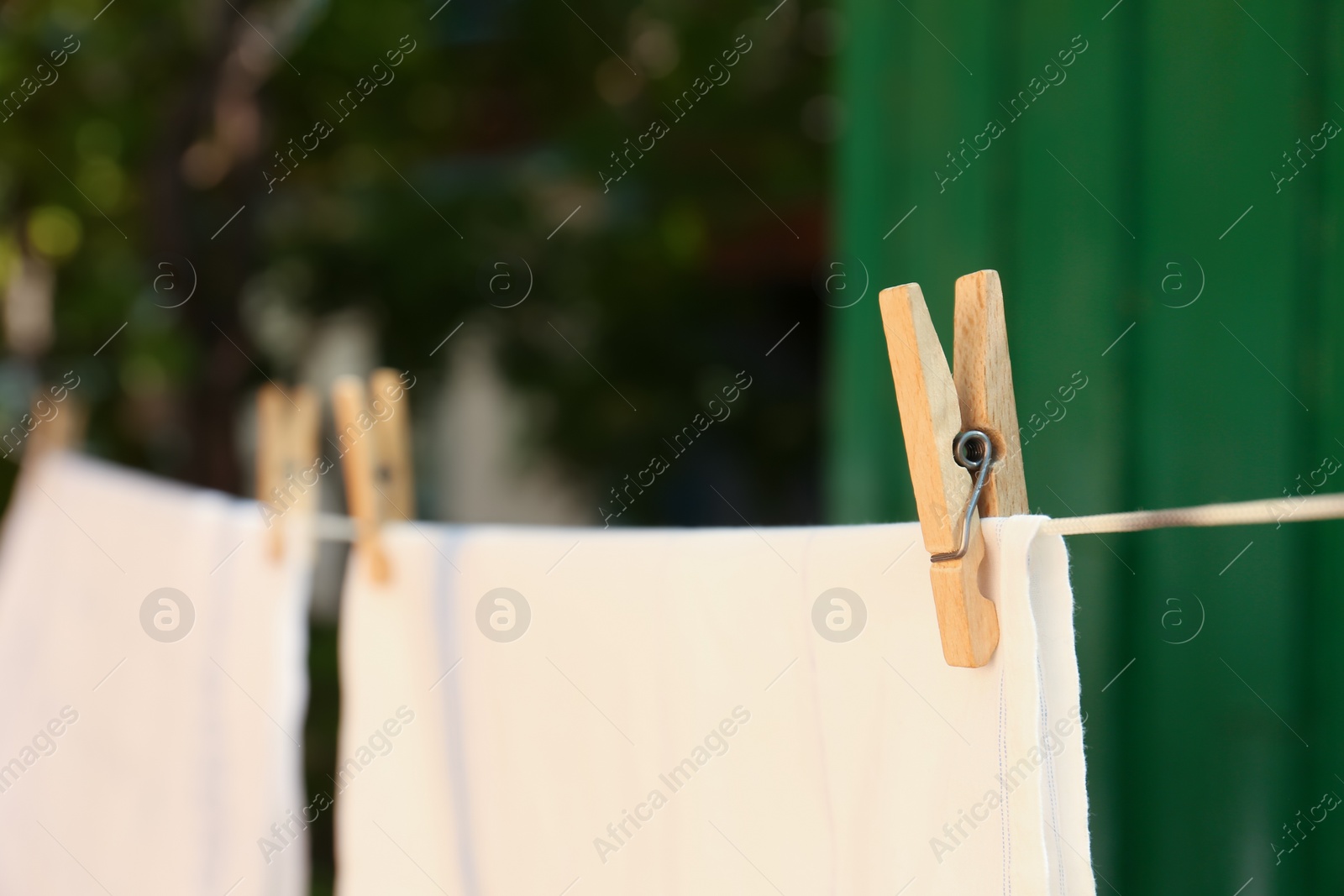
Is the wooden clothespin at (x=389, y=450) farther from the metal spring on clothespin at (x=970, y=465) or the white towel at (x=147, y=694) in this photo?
the metal spring on clothespin at (x=970, y=465)

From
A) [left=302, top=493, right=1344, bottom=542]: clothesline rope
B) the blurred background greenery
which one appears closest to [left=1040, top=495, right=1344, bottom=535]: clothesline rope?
[left=302, top=493, right=1344, bottom=542]: clothesline rope

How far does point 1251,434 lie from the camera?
121 centimetres

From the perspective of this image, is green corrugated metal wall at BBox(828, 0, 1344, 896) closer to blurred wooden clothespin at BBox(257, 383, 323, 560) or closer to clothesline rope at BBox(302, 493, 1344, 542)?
clothesline rope at BBox(302, 493, 1344, 542)

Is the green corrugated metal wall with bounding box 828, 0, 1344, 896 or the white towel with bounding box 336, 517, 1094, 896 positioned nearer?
the white towel with bounding box 336, 517, 1094, 896

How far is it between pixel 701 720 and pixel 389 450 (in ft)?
1.57

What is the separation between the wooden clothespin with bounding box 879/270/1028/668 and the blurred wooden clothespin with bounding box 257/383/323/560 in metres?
0.82

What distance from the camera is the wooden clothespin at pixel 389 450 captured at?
114 cm

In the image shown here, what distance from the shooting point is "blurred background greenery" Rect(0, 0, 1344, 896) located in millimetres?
1206

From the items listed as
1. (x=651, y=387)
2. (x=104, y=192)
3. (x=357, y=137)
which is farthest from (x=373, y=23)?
(x=651, y=387)

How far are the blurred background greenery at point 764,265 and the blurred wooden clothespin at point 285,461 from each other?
0.87m

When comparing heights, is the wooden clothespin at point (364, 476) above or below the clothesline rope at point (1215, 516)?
above

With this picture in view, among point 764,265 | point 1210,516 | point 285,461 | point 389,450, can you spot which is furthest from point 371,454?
point 764,265

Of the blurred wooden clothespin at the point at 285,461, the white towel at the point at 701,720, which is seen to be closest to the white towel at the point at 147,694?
the blurred wooden clothespin at the point at 285,461

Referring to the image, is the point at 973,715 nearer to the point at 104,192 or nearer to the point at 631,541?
the point at 631,541
